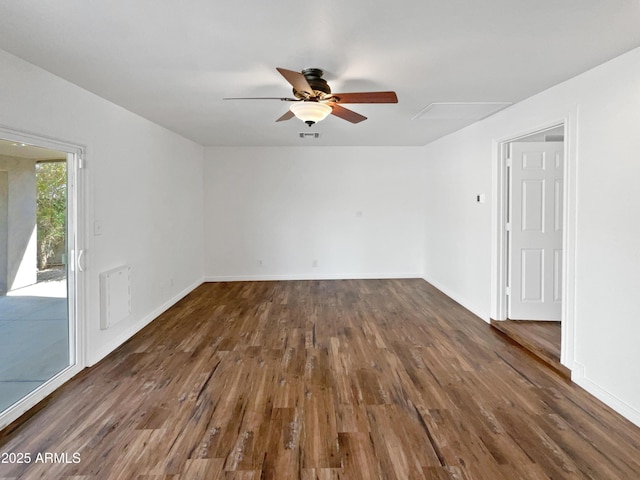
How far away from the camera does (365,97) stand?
2518mm

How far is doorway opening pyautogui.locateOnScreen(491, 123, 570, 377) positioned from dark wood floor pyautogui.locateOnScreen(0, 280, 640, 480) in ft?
1.77

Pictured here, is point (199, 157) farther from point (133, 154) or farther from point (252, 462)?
point (252, 462)

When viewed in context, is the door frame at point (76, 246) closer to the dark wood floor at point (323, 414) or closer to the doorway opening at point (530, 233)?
the dark wood floor at point (323, 414)

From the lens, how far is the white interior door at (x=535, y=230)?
12.3ft

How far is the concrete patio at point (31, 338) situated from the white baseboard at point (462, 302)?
440 cm

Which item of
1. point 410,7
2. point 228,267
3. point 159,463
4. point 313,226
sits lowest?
point 159,463

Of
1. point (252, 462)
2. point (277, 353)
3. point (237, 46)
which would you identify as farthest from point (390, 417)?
point (237, 46)

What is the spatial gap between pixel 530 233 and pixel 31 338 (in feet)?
16.4

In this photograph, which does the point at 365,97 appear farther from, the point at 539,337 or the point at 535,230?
the point at 539,337

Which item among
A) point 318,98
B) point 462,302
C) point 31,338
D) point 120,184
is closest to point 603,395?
point 462,302

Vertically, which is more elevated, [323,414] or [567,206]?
[567,206]

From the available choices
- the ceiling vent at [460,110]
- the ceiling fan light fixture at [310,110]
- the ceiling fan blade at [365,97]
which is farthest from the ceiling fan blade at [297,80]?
the ceiling vent at [460,110]

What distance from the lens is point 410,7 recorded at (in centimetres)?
175

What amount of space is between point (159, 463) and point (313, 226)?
4.80 meters
